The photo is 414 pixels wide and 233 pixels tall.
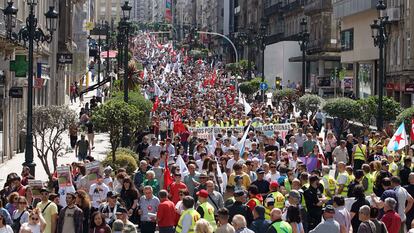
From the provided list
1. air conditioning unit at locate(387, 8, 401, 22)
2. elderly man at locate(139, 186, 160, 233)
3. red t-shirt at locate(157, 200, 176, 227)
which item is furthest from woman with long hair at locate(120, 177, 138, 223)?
air conditioning unit at locate(387, 8, 401, 22)

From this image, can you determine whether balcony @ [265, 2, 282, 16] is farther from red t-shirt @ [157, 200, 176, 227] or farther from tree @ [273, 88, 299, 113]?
red t-shirt @ [157, 200, 176, 227]

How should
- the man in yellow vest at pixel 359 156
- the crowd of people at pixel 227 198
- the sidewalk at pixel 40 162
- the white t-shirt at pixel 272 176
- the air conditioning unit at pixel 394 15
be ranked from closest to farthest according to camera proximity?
the crowd of people at pixel 227 198, the white t-shirt at pixel 272 176, the man in yellow vest at pixel 359 156, the sidewalk at pixel 40 162, the air conditioning unit at pixel 394 15

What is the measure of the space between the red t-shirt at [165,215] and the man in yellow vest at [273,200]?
1401 millimetres

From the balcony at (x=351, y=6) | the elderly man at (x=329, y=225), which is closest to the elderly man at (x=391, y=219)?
the elderly man at (x=329, y=225)

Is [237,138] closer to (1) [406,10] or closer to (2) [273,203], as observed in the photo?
(2) [273,203]

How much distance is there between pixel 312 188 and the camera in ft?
51.0

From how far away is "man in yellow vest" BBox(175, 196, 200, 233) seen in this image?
13047mm

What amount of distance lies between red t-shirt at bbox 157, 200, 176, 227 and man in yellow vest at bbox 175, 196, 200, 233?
3.82ft

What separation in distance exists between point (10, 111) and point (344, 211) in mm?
21935

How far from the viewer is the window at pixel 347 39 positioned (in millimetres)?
65375

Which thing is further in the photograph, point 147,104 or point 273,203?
point 147,104

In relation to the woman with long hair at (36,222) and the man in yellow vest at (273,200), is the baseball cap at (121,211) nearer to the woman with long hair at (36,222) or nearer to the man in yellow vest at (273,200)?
the woman with long hair at (36,222)

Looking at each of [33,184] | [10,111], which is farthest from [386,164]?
[10,111]

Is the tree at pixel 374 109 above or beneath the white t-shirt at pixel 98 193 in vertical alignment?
above
